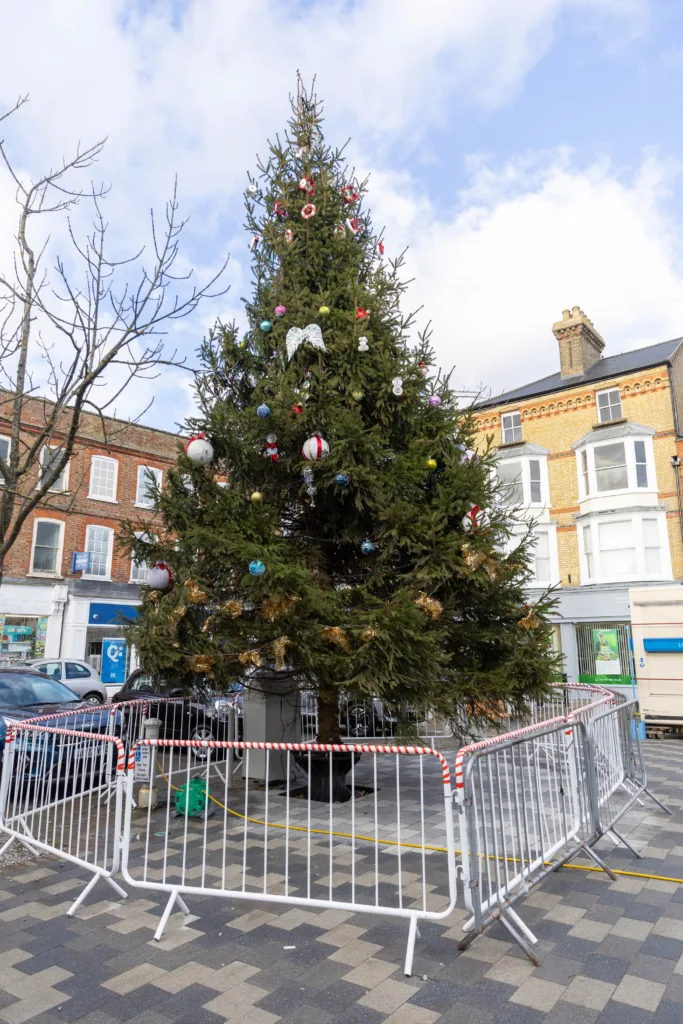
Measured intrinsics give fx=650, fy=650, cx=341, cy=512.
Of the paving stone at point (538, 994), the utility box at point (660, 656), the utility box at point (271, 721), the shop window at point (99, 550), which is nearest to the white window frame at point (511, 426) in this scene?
the utility box at point (660, 656)

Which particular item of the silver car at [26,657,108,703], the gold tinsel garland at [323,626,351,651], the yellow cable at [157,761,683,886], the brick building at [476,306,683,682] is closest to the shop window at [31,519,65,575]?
the silver car at [26,657,108,703]

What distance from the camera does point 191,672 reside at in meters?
7.24

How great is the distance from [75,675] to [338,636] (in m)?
14.2

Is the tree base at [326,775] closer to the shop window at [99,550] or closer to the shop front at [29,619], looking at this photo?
the shop front at [29,619]

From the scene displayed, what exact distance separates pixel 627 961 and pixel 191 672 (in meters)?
4.85

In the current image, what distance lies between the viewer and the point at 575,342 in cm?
2548

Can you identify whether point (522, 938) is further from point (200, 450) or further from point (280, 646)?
point (200, 450)

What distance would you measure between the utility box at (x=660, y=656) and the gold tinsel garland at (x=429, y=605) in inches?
399

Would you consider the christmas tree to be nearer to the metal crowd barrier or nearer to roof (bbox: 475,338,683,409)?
the metal crowd barrier

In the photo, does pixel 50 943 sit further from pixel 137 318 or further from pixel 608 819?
pixel 137 318

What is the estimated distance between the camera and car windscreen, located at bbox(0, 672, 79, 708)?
10.1 metres

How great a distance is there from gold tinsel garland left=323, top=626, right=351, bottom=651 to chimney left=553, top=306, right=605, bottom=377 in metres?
21.8

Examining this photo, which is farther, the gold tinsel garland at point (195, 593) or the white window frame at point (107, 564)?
the white window frame at point (107, 564)

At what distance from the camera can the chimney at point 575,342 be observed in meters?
25.3
